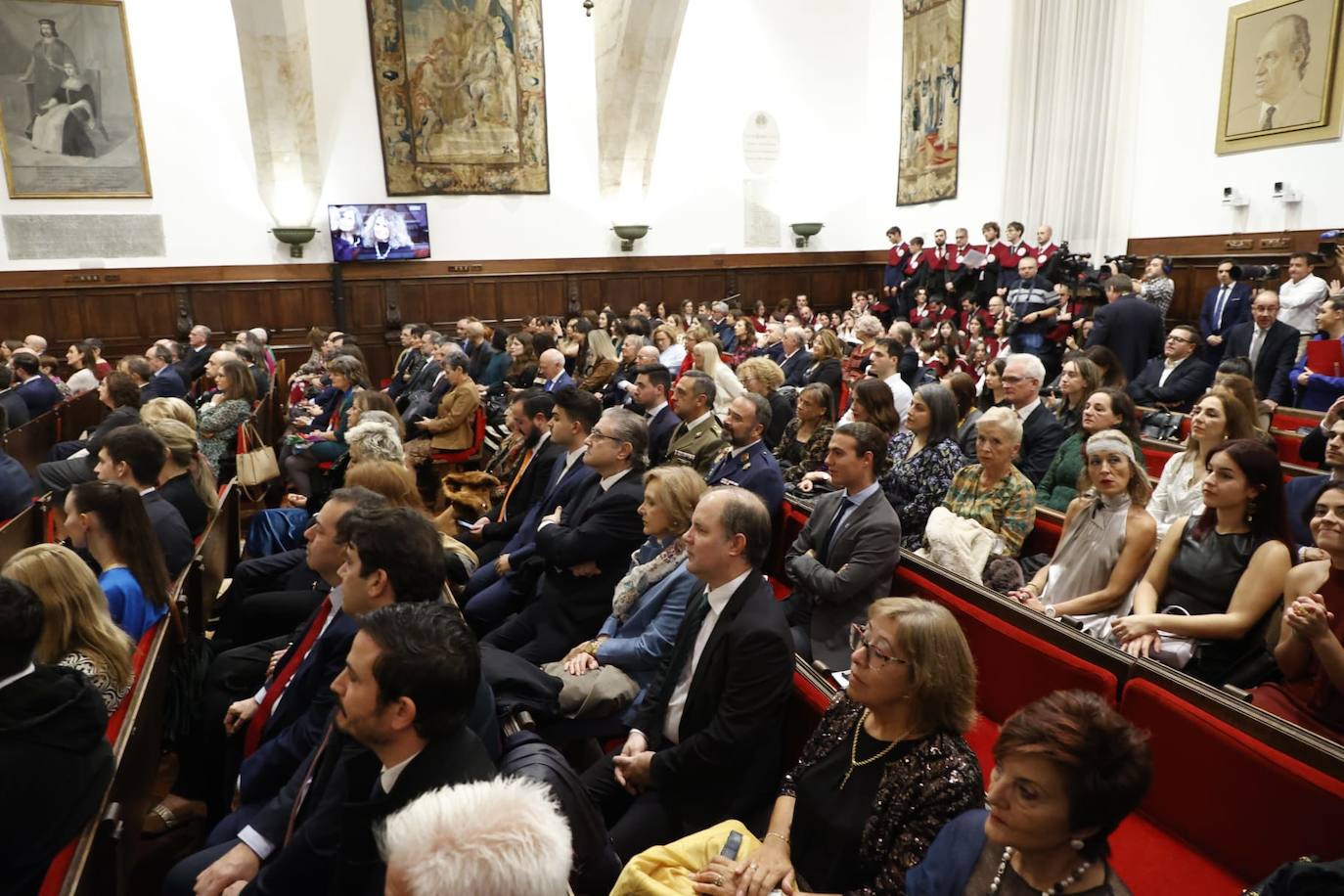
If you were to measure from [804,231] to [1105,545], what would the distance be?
1273cm

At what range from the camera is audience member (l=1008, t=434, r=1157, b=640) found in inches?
118

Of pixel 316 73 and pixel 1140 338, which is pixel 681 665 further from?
pixel 316 73

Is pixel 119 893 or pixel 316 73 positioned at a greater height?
pixel 316 73

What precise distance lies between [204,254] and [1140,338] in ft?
40.2

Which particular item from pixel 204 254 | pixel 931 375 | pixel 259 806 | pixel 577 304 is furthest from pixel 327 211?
pixel 259 806

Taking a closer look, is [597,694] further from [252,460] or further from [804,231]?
[804,231]

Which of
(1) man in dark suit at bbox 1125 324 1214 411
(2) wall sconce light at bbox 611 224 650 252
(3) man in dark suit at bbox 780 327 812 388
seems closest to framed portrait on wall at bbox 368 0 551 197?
(2) wall sconce light at bbox 611 224 650 252

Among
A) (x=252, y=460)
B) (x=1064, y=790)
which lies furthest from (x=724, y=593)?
(x=252, y=460)

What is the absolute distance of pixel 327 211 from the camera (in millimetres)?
12656

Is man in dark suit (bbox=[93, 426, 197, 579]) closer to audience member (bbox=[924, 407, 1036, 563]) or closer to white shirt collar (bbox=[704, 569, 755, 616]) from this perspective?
white shirt collar (bbox=[704, 569, 755, 616])

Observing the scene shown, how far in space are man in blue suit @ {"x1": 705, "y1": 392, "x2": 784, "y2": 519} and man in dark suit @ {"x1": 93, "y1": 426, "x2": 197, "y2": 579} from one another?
2.39 m

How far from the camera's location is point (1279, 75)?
804cm

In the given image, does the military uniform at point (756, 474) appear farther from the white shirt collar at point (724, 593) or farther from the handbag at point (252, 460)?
the handbag at point (252, 460)

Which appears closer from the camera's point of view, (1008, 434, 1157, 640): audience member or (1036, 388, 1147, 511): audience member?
(1008, 434, 1157, 640): audience member
